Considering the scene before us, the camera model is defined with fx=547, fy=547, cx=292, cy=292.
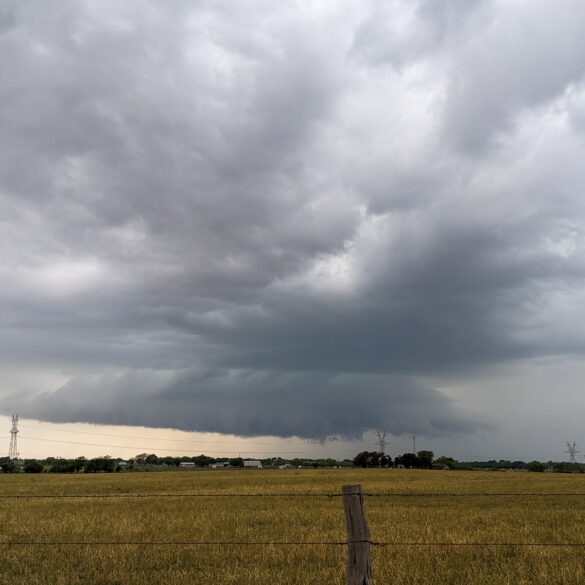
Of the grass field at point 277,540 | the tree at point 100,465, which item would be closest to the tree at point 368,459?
the tree at point 100,465

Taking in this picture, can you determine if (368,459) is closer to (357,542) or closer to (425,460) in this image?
(425,460)

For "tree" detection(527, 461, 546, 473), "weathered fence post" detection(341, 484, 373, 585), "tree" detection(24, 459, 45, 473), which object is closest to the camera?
"weathered fence post" detection(341, 484, 373, 585)

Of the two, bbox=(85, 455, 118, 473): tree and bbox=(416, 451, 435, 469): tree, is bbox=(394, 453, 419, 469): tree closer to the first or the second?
bbox=(416, 451, 435, 469): tree

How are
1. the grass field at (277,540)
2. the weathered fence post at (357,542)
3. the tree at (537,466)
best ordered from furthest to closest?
the tree at (537,466), the grass field at (277,540), the weathered fence post at (357,542)

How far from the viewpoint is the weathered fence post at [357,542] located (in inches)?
302

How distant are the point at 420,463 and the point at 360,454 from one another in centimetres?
1996

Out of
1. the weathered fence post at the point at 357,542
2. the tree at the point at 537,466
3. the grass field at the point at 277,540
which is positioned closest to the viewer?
the weathered fence post at the point at 357,542

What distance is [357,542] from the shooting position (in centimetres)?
773

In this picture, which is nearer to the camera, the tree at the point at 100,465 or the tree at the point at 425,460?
the tree at the point at 100,465

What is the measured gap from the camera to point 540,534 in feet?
65.6

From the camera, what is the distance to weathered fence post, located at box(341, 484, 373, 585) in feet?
25.2

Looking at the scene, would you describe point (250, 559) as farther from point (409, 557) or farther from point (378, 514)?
point (378, 514)

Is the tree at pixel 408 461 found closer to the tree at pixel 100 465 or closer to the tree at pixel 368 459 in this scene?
the tree at pixel 368 459

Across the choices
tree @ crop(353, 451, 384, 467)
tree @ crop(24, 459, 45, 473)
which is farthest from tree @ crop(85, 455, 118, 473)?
tree @ crop(353, 451, 384, 467)
